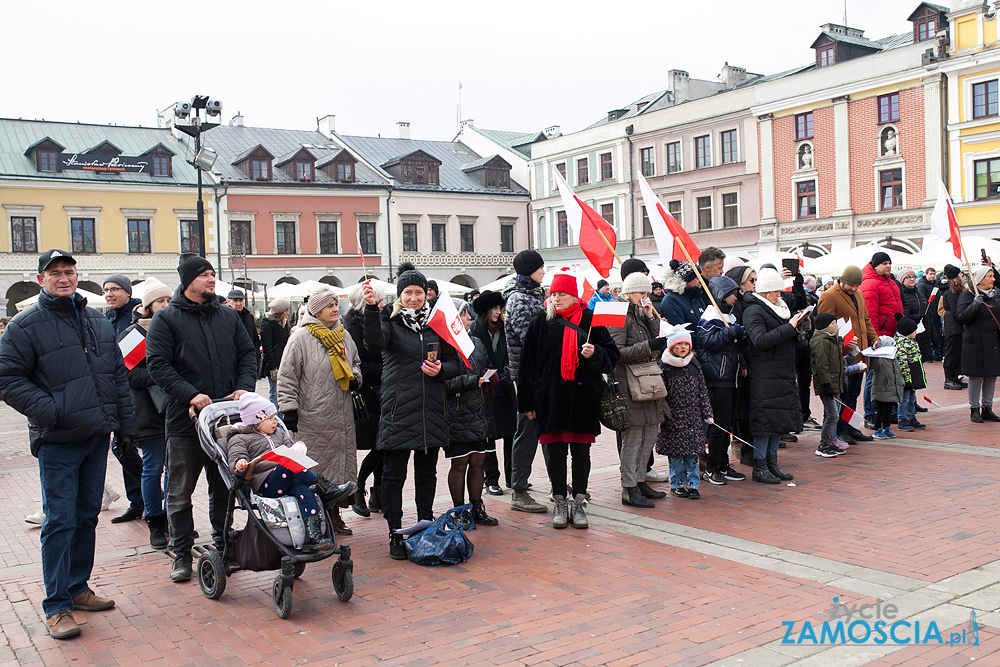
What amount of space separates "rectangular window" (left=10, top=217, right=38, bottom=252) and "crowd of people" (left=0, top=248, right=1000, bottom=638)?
3770 cm

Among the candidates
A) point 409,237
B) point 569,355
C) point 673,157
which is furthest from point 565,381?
point 409,237

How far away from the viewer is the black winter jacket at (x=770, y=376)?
7949mm

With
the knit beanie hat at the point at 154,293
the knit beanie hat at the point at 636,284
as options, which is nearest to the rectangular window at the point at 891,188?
the knit beanie hat at the point at 636,284

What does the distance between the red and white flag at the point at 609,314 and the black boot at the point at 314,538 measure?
267 cm

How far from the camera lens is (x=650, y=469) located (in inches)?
341

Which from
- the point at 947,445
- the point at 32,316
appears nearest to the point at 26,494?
the point at 32,316

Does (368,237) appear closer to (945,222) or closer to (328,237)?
(328,237)

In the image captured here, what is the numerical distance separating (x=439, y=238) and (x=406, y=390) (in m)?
45.7

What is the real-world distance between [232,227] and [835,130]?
2921 cm

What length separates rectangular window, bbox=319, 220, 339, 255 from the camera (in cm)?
4791

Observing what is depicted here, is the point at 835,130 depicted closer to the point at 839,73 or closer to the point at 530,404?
the point at 839,73

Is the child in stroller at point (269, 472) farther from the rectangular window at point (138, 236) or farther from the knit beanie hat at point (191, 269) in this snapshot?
the rectangular window at point (138, 236)

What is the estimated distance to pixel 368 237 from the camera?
162ft

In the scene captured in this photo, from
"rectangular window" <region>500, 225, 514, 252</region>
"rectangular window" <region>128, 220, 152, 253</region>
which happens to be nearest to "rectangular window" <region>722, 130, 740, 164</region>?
"rectangular window" <region>500, 225, 514, 252</region>
